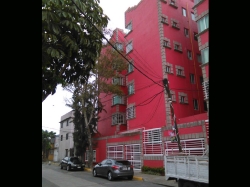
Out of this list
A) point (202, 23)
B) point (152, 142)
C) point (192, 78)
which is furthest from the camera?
point (192, 78)

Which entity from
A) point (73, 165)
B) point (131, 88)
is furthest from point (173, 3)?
point (73, 165)

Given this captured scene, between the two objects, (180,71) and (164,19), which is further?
(164,19)

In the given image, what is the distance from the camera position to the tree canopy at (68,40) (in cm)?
503

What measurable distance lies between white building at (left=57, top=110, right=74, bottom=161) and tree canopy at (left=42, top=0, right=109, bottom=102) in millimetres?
30407

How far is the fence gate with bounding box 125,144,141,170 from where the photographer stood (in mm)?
19141

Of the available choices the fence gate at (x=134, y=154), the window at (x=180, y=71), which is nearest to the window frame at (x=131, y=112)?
the fence gate at (x=134, y=154)

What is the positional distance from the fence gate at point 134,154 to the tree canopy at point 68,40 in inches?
548

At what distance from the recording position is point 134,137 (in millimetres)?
20016

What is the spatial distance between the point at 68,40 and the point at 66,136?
3503 cm

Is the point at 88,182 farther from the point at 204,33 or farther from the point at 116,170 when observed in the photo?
the point at 204,33

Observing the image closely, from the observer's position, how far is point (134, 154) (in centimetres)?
1980

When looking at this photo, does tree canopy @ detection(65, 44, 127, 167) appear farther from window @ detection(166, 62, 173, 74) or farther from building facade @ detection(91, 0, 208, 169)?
window @ detection(166, 62, 173, 74)
